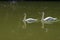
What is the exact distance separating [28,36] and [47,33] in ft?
2.28

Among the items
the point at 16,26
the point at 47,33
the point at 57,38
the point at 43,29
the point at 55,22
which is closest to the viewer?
the point at 57,38

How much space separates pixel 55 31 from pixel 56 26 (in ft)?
2.76

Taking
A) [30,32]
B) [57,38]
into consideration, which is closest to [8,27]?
[30,32]

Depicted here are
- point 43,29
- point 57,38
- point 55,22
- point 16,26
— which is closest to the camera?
point 57,38

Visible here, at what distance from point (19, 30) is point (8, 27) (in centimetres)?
75

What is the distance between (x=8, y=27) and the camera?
29.0 feet

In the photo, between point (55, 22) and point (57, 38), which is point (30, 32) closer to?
point (57, 38)

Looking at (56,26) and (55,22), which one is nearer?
(56,26)

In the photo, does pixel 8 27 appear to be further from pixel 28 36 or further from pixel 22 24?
pixel 28 36

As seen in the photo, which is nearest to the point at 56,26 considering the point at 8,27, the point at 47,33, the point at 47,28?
the point at 47,28

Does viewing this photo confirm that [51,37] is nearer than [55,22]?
Yes

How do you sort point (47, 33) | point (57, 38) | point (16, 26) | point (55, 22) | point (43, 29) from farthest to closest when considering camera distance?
1. point (55, 22)
2. point (16, 26)
3. point (43, 29)
4. point (47, 33)
5. point (57, 38)

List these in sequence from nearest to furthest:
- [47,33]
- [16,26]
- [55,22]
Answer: [47,33] → [16,26] → [55,22]

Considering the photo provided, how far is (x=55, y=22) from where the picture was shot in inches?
380
